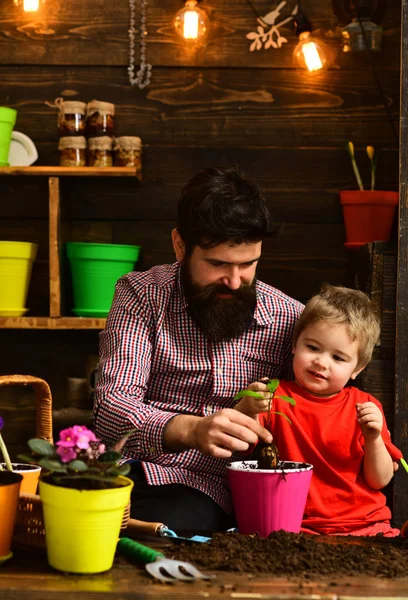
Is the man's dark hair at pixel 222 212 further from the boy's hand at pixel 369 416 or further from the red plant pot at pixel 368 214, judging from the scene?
the red plant pot at pixel 368 214

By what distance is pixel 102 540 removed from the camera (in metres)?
1.23

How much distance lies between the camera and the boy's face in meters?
1.91

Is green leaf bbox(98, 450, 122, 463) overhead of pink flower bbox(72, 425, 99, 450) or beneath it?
beneath

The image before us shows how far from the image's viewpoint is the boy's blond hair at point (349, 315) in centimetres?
192

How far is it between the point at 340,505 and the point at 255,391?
0.37 meters

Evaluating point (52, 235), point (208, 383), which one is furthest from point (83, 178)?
point (208, 383)

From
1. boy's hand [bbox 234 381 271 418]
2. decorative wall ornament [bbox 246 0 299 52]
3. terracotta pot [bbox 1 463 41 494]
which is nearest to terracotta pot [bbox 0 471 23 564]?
terracotta pot [bbox 1 463 41 494]

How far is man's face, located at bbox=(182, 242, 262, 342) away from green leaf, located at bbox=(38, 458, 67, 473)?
87 cm

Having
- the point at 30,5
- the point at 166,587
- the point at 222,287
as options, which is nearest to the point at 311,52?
the point at 30,5

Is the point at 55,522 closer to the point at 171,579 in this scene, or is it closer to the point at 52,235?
the point at 171,579

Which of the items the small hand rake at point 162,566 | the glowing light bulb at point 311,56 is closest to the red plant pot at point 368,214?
the glowing light bulb at point 311,56

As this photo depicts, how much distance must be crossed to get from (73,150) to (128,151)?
0.19 m

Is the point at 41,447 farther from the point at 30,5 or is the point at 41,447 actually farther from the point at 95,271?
the point at 30,5

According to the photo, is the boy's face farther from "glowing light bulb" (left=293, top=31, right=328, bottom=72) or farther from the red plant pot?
"glowing light bulb" (left=293, top=31, right=328, bottom=72)
